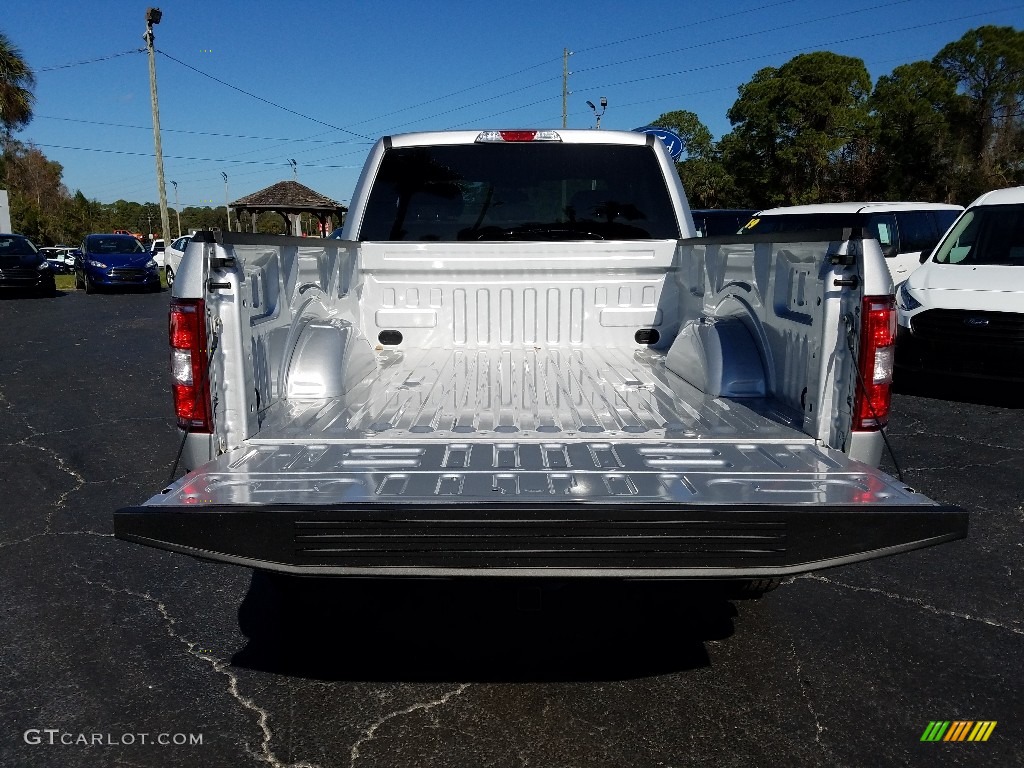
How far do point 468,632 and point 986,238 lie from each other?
7.81 meters

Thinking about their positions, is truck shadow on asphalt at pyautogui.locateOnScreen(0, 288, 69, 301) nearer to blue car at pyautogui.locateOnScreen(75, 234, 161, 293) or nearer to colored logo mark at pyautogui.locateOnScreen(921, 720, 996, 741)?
blue car at pyautogui.locateOnScreen(75, 234, 161, 293)

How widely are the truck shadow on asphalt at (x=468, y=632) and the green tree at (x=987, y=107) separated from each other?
110ft

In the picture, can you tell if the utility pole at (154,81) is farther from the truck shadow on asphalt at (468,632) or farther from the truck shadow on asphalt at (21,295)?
the truck shadow on asphalt at (468,632)

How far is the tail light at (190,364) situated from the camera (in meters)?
2.66

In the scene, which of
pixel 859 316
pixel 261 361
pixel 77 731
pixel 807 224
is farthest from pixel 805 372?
pixel 807 224

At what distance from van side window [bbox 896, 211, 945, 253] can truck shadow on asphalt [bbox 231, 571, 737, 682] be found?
29.4ft

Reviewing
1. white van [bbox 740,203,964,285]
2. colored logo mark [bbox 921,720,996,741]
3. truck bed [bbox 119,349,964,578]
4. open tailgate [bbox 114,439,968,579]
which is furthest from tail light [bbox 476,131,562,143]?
white van [bbox 740,203,964,285]

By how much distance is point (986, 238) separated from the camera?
28.2 feet

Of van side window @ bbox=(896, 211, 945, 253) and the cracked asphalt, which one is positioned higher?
van side window @ bbox=(896, 211, 945, 253)

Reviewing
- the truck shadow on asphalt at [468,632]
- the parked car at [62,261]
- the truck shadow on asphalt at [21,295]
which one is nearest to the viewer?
the truck shadow on asphalt at [468,632]

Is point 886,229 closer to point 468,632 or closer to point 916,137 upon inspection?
point 468,632

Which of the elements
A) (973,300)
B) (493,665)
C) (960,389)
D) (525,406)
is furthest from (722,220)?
(493,665)

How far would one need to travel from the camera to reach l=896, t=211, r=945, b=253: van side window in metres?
11.0

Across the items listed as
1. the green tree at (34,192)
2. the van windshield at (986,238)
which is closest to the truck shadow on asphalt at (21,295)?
the van windshield at (986,238)
